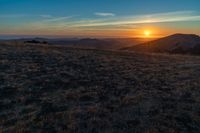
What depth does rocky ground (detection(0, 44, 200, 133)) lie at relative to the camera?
7.35m

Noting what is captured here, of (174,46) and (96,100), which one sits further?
(174,46)

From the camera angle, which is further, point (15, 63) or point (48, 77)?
point (15, 63)

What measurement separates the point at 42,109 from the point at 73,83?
142 inches

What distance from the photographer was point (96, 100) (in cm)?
959

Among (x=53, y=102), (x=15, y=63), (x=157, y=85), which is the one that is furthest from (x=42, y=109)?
(x=15, y=63)

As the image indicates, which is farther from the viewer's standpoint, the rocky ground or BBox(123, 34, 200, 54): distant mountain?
BBox(123, 34, 200, 54): distant mountain

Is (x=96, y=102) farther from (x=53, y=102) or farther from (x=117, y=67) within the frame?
(x=117, y=67)

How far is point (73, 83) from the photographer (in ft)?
39.2

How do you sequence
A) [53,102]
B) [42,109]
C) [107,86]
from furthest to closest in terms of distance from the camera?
1. [107,86]
2. [53,102]
3. [42,109]

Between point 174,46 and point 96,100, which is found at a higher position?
point 96,100

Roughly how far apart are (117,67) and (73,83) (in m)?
5.45

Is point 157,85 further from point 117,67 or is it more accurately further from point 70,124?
point 70,124

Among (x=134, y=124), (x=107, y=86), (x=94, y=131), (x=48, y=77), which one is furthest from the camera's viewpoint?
(x=48, y=77)

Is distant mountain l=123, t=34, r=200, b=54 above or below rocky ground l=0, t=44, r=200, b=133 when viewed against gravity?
below
